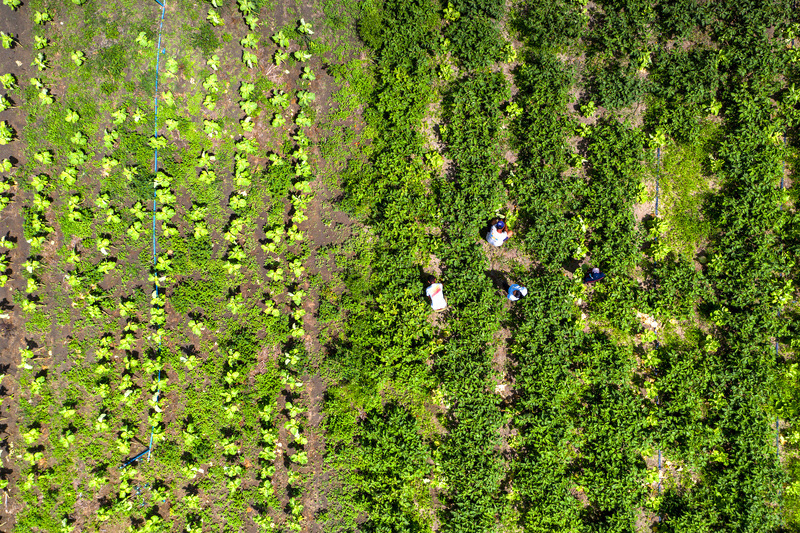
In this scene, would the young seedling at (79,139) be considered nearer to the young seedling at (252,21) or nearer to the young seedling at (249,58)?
the young seedling at (249,58)

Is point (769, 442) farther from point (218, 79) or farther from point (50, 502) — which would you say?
point (50, 502)

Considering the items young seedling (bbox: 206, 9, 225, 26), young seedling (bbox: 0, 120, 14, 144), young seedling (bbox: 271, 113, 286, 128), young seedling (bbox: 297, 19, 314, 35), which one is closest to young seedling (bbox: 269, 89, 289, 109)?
young seedling (bbox: 271, 113, 286, 128)

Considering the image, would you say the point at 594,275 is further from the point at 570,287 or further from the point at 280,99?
the point at 280,99

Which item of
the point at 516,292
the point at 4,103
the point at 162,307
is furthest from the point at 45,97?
the point at 516,292

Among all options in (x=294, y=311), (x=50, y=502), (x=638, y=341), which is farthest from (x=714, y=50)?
(x=50, y=502)

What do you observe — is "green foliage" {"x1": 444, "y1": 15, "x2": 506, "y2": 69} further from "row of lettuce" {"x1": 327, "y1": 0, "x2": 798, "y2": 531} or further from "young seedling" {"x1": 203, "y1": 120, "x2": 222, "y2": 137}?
"young seedling" {"x1": 203, "y1": 120, "x2": 222, "y2": 137}

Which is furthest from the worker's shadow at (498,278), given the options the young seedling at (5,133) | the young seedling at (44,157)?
the young seedling at (5,133)

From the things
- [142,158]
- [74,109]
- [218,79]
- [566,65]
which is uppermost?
[566,65]
